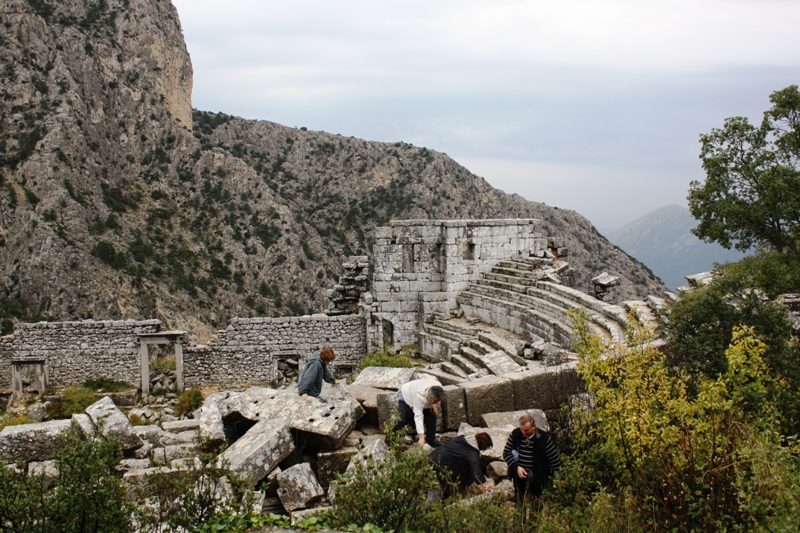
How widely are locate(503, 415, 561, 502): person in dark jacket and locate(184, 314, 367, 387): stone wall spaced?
482 inches

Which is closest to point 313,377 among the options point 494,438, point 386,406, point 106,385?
point 386,406

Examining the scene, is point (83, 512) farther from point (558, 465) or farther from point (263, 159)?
point (263, 159)

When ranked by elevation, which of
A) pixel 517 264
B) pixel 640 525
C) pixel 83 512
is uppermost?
pixel 517 264

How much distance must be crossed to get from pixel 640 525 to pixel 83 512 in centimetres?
406

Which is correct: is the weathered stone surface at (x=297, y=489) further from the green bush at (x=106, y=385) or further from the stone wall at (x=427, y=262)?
the green bush at (x=106, y=385)

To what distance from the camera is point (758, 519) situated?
14.8ft

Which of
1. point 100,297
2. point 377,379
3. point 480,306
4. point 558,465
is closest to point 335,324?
point 480,306

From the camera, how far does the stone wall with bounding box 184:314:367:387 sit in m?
18.1

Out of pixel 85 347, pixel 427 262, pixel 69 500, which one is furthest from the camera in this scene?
pixel 85 347

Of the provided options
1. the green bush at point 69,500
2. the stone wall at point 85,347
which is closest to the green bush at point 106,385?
the stone wall at point 85,347

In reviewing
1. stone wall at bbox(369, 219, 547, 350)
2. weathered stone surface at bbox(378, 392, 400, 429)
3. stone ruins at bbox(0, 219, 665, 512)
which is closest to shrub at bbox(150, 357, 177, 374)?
stone ruins at bbox(0, 219, 665, 512)

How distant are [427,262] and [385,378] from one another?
771 cm

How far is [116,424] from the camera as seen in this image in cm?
749

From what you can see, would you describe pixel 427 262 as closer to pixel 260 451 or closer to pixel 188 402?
pixel 188 402
